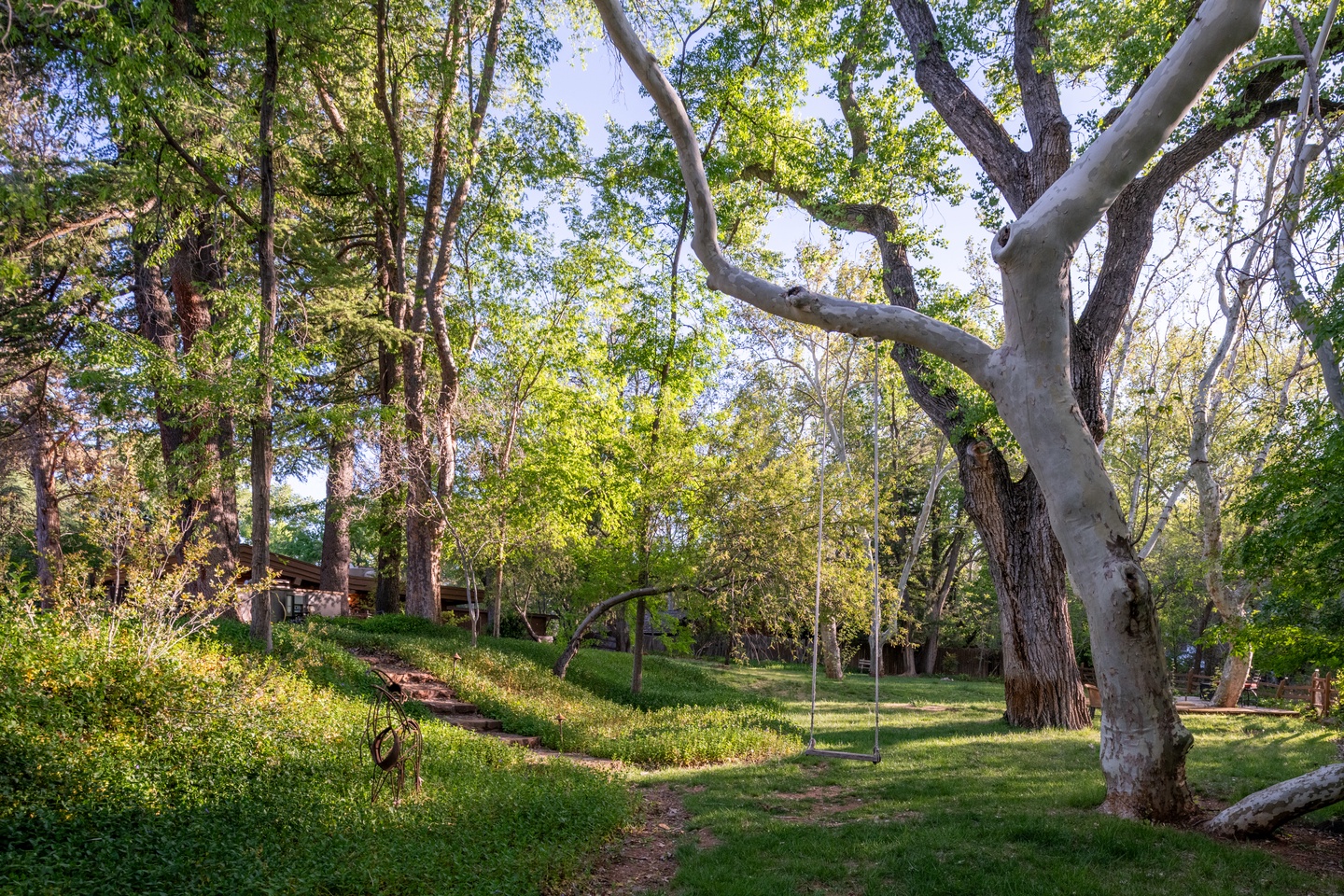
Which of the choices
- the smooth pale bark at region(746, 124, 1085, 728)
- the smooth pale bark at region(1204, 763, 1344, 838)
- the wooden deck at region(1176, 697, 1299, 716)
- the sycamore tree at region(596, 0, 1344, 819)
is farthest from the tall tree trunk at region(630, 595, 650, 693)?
the wooden deck at region(1176, 697, 1299, 716)

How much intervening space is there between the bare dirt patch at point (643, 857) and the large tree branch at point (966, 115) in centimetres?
784

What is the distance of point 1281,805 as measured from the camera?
17.4 feet

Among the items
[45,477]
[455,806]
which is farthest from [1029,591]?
[45,477]

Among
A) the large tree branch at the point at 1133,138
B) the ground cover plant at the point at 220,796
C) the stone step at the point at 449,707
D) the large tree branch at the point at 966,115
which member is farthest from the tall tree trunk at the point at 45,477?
the large tree branch at the point at 1133,138

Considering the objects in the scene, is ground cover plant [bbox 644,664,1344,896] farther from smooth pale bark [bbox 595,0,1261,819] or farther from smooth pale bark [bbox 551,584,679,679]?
smooth pale bark [bbox 551,584,679,679]

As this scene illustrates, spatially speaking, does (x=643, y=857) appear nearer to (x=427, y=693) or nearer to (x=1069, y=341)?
(x=1069, y=341)

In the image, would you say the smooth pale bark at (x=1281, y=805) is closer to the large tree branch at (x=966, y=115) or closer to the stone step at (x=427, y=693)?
the large tree branch at (x=966, y=115)

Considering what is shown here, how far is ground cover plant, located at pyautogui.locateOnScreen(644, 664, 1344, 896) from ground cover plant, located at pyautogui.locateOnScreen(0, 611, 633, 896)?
1274mm

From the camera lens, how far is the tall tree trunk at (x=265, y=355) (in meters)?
9.59

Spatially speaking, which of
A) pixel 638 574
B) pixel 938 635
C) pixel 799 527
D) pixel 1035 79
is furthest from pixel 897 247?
pixel 938 635

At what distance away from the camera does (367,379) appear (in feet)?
68.6

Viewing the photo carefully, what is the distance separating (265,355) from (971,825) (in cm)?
959

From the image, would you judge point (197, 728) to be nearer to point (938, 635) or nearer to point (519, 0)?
point (519, 0)

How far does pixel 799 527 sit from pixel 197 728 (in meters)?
9.30
